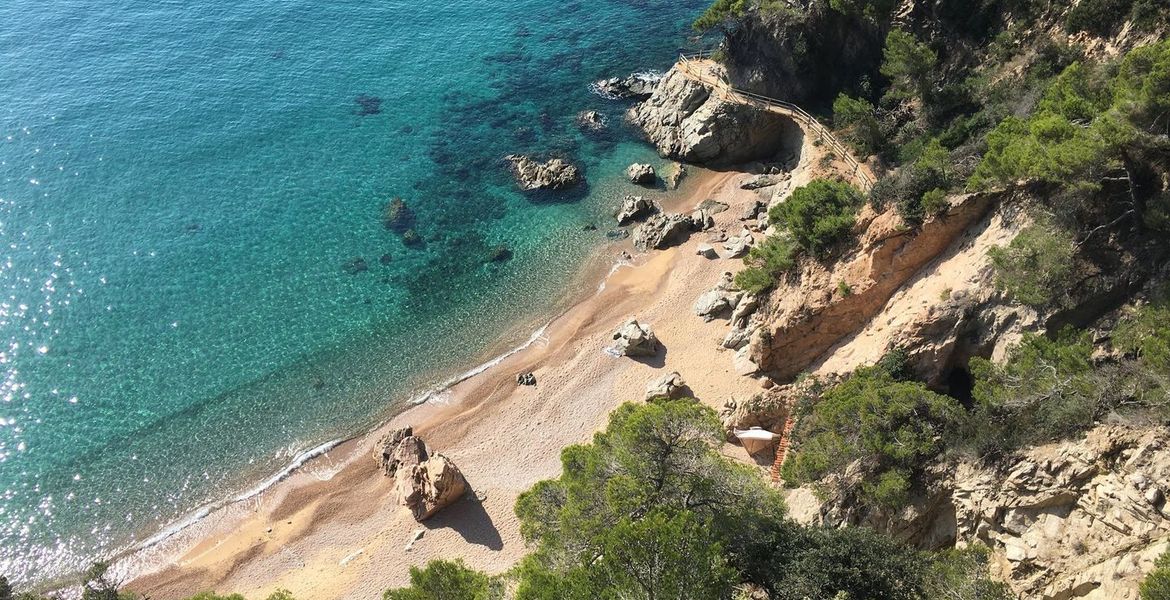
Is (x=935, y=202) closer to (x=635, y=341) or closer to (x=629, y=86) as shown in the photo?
(x=635, y=341)

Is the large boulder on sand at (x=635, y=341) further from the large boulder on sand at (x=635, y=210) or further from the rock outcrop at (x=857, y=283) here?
the large boulder on sand at (x=635, y=210)

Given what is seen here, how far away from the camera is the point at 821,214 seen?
2938 centimetres

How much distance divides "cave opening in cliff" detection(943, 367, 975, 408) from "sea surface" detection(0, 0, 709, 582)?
2349cm

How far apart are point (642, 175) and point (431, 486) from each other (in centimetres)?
2781

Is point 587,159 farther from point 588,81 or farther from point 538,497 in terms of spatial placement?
point 538,497

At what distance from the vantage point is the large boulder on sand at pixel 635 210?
154 feet

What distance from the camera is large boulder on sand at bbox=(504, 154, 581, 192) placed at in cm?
4928

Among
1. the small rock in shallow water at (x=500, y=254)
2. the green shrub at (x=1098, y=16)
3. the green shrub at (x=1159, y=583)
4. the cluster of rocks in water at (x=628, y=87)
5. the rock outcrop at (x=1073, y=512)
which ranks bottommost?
the small rock in shallow water at (x=500, y=254)

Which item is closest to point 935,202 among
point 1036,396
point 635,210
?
point 1036,396

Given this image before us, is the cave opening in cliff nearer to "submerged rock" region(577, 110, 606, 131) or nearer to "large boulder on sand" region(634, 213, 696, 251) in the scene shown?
"large boulder on sand" region(634, 213, 696, 251)

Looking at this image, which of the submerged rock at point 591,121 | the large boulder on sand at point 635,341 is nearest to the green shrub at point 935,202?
the large boulder on sand at point 635,341

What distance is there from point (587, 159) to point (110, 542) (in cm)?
3777

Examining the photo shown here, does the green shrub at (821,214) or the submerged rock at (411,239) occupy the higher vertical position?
the green shrub at (821,214)

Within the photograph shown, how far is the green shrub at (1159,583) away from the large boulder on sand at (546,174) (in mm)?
40423
